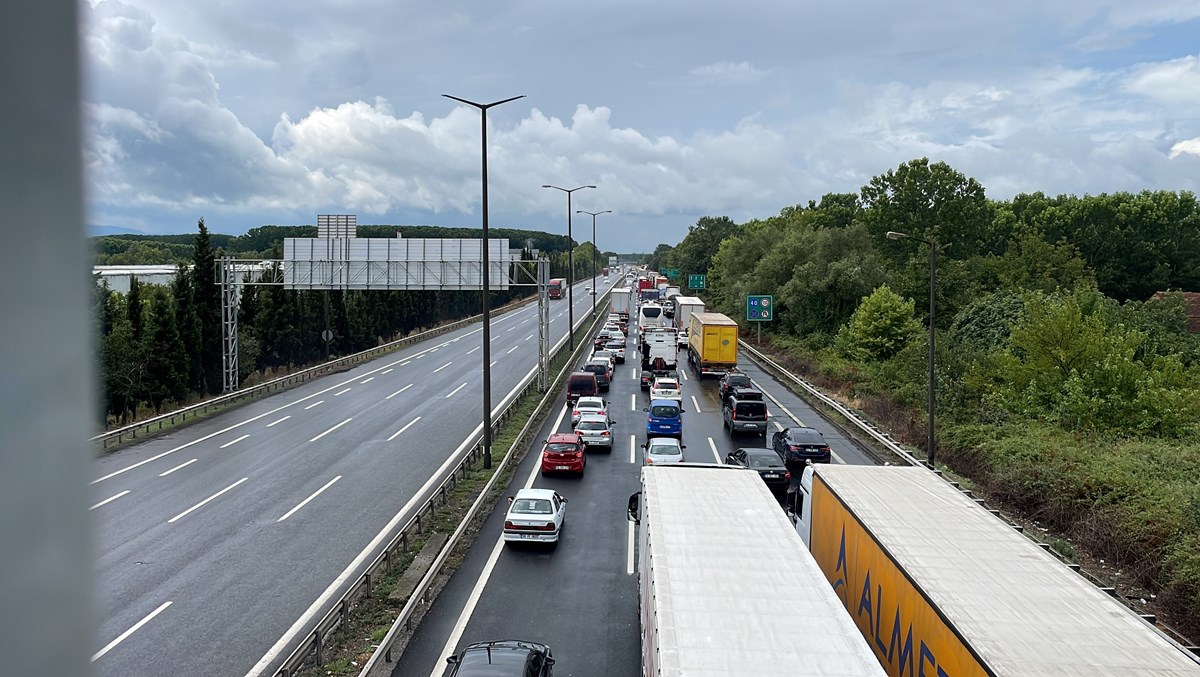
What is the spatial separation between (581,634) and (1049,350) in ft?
72.8

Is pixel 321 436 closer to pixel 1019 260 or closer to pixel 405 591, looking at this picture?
pixel 405 591

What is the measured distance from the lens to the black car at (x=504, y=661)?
38.1ft

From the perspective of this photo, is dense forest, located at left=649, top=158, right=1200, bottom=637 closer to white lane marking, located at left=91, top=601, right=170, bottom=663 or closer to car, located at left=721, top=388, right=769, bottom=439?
car, located at left=721, top=388, right=769, bottom=439

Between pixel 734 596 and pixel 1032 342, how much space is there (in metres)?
23.7

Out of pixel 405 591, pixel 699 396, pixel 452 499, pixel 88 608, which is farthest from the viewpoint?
pixel 699 396

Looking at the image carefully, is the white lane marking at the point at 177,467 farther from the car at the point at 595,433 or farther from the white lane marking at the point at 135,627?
the car at the point at 595,433

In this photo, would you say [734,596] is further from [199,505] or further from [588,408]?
[588,408]

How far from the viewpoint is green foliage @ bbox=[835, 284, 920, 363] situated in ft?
159

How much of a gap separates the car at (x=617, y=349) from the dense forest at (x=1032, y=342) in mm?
12277

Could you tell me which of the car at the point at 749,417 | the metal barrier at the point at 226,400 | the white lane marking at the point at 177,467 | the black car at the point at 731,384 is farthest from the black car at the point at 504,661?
the black car at the point at 731,384

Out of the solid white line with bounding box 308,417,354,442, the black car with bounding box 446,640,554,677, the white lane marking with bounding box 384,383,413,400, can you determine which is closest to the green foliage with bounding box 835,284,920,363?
the white lane marking with bounding box 384,383,413,400

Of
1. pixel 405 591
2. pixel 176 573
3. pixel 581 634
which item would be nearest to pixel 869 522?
pixel 581 634

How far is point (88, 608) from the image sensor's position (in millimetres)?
1677

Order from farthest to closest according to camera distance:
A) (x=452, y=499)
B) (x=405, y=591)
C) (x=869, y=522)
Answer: (x=452, y=499) < (x=405, y=591) < (x=869, y=522)
